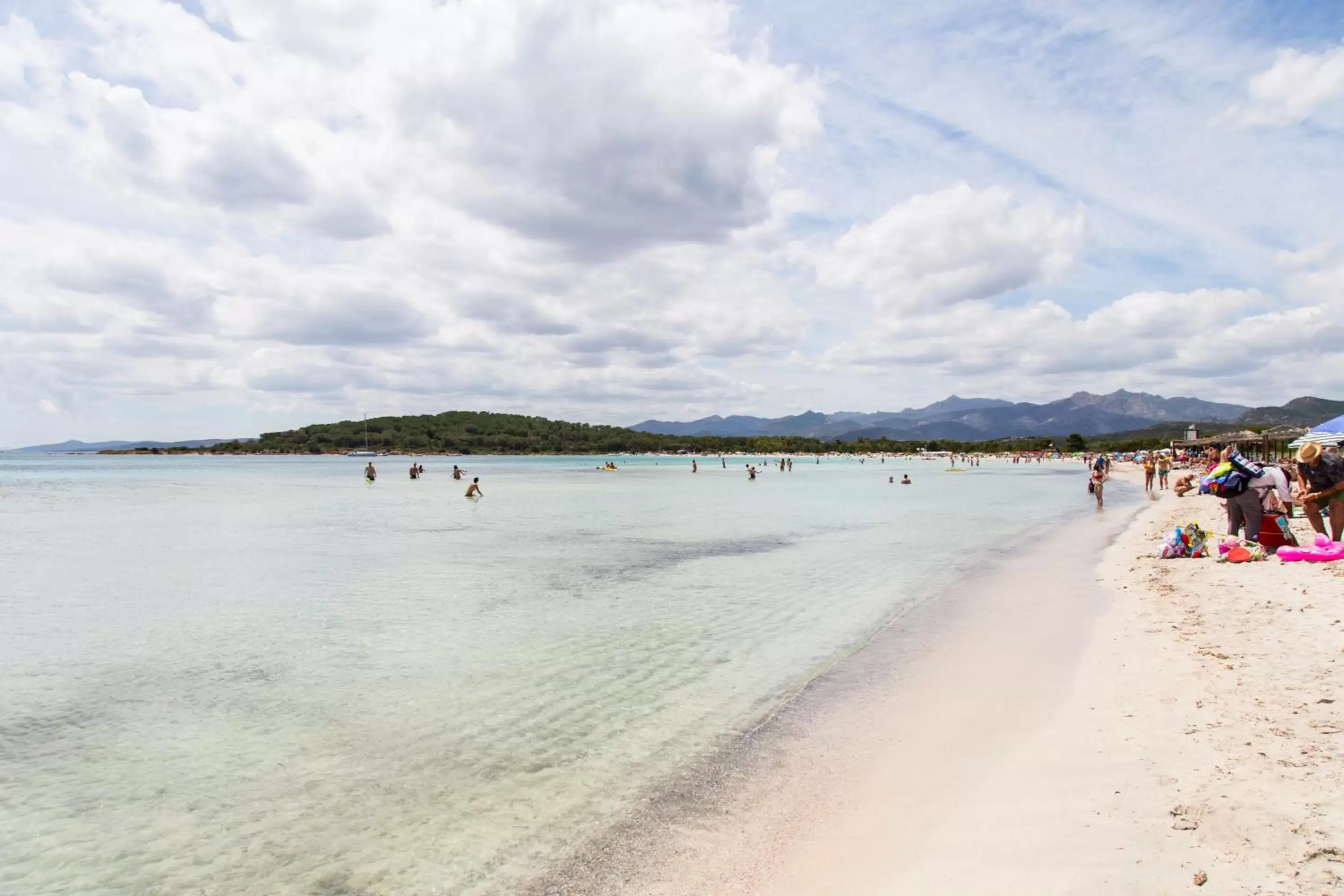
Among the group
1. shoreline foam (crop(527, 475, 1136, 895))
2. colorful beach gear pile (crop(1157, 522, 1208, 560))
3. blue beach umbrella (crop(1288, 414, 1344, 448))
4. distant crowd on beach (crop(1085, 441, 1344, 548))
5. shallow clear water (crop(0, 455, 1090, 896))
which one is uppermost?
blue beach umbrella (crop(1288, 414, 1344, 448))

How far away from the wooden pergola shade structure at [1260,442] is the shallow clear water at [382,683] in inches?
1477

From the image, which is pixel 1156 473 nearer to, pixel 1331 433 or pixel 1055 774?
pixel 1331 433

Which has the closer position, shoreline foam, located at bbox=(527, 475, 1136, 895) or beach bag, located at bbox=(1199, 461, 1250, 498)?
shoreline foam, located at bbox=(527, 475, 1136, 895)

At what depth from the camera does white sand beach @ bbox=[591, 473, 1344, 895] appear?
411 centimetres

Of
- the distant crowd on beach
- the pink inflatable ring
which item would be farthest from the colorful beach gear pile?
the pink inflatable ring

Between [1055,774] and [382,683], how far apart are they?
717cm

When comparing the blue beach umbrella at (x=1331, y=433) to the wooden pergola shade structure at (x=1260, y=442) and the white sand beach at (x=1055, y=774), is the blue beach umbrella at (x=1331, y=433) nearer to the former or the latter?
the wooden pergola shade structure at (x=1260, y=442)

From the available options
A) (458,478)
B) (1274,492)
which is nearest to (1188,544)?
(1274,492)

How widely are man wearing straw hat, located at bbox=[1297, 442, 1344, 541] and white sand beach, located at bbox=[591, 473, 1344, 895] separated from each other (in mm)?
4146

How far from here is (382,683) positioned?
8852 mm

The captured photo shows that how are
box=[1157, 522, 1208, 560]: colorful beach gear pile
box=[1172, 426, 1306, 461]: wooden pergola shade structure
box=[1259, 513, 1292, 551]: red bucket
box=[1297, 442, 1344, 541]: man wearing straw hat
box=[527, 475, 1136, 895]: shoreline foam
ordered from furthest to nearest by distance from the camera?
box=[1172, 426, 1306, 461]: wooden pergola shade structure < box=[1157, 522, 1208, 560]: colorful beach gear pile < box=[1259, 513, 1292, 551]: red bucket < box=[1297, 442, 1344, 541]: man wearing straw hat < box=[527, 475, 1136, 895]: shoreline foam

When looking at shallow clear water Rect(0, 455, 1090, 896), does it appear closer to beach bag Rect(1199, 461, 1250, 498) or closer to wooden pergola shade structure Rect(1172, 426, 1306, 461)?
beach bag Rect(1199, 461, 1250, 498)

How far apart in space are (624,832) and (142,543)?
24830 mm

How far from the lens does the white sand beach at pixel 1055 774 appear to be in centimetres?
411
